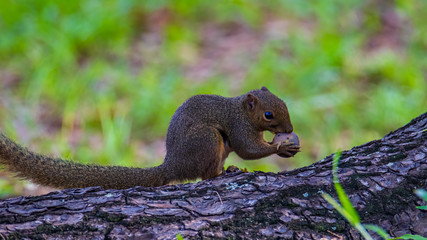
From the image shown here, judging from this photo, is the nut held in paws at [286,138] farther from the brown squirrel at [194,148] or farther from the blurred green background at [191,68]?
the blurred green background at [191,68]

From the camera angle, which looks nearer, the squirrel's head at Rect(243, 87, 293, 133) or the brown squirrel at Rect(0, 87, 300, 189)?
the brown squirrel at Rect(0, 87, 300, 189)

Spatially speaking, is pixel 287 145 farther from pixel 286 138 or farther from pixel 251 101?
pixel 251 101


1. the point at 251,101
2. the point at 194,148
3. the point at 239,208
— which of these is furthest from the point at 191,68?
the point at 239,208

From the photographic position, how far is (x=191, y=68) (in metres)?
6.96

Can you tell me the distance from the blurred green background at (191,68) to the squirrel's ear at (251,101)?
1.28 m

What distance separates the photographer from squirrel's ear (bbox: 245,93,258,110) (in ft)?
12.3

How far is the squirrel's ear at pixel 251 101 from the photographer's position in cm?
375

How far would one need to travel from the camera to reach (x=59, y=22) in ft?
23.4

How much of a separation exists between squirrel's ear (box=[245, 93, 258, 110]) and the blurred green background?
128 centimetres

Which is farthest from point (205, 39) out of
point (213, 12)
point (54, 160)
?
point (54, 160)

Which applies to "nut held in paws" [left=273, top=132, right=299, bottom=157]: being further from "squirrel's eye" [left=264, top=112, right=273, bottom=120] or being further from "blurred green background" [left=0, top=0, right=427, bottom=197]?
"blurred green background" [left=0, top=0, right=427, bottom=197]

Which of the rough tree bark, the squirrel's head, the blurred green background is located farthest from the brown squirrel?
the blurred green background

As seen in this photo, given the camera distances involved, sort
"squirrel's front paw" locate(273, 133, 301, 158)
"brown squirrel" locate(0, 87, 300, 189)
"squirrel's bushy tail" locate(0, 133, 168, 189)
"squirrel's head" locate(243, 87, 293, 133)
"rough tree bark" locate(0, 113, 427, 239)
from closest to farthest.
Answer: "rough tree bark" locate(0, 113, 427, 239)
"squirrel's bushy tail" locate(0, 133, 168, 189)
"brown squirrel" locate(0, 87, 300, 189)
"squirrel's front paw" locate(273, 133, 301, 158)
"squirrel's head" locate(243, 87, 293, 133)

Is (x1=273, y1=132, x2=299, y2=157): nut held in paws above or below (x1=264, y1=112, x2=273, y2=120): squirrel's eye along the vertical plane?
below
